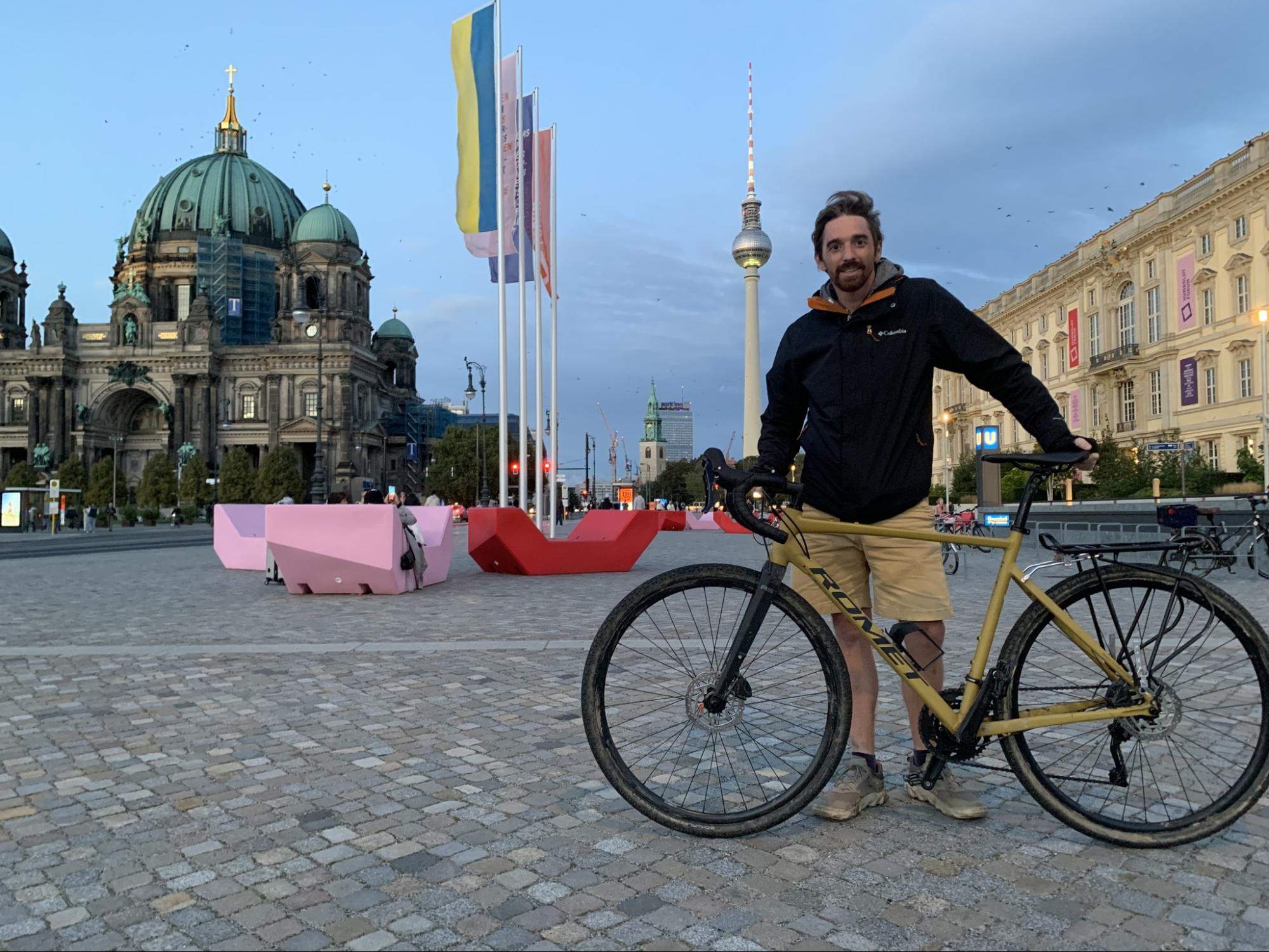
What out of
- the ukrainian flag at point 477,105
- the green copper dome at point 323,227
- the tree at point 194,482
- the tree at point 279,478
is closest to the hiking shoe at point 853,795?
the ukrainian flag at point 477,105

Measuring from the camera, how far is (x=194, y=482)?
85.1 metres

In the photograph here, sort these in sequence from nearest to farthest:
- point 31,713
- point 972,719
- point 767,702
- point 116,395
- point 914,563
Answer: point 972,719 < point 914,563 < point 767,702 < point 31,713 < point 116,395

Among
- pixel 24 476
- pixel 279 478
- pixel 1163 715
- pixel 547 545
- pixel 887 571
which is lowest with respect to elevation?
pixel 547 545

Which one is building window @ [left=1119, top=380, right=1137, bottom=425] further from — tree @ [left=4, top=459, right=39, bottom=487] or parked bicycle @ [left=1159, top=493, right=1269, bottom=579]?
tree @ [left=4, top=459, right=39, bottom=487]

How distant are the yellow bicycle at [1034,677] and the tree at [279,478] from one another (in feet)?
288

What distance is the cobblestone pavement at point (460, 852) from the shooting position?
8.54 feet

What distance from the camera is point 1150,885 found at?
2.88m

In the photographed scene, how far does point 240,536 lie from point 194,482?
73753 mm

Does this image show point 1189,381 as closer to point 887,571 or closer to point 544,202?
point 544,202

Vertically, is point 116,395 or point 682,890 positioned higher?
point 116,395

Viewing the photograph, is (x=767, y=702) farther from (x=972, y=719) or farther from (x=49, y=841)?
(x=49, y=841)

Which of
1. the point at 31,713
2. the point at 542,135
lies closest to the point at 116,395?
the point at 542,135

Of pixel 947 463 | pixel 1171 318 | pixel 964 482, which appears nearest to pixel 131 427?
pixel 947 463

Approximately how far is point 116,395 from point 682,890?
112 meters
